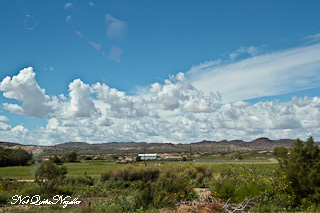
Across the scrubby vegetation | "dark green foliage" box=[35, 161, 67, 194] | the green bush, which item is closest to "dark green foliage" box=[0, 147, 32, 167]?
"dark green foliage" box=[35, 161, 67, 194]

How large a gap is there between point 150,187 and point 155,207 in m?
1.29

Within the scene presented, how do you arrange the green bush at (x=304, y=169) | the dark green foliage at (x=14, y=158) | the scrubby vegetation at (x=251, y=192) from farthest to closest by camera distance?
the dark green foliage at (x=14, y=158) < the green bush at (x=304, y=169) < the scrubby vegetation at (x=251, y=192)

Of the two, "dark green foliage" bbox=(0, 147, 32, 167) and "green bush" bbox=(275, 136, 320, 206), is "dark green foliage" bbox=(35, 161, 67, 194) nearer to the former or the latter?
"green bush" bbox=(275, 136, 320, 206)

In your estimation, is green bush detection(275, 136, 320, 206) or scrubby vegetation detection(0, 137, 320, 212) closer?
scrubby vegetation detection(0, 137, 320, 212)

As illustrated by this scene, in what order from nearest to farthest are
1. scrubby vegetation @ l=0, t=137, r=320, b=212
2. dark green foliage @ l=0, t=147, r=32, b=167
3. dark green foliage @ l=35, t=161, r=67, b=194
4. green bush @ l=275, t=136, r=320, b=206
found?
Result: scrubby vegetation @ l=0, t=137, r=320, b=212
green bush @ l=275, t=136, r=320, b=206
dark green foliage @ l=35, t=161, r=67, b=194
dark green foliage @ l=0, t=147, r=32, b=167

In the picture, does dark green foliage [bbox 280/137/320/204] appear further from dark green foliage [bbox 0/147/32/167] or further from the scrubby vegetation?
dark green foliage [bbox 0/147/32/167]

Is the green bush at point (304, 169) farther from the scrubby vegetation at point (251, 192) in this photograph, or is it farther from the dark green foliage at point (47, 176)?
the dark green foliage at point (47, 176)

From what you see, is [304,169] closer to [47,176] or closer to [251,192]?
[251,192]

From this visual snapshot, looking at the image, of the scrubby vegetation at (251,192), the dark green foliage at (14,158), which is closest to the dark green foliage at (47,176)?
the scrubby vegetation at (251,192)

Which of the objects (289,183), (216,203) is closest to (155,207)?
(216,203)

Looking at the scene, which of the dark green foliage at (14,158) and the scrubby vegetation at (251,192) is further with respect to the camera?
the dark green foliage at (14,158)

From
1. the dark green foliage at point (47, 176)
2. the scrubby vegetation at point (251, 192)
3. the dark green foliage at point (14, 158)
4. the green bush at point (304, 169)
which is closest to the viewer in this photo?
the scrubby vegetation at point (251, 192)

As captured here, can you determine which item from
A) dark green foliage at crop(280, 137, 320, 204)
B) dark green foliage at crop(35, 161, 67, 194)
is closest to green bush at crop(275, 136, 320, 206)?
dark green foliage at crop(280, 137, 320, 204)

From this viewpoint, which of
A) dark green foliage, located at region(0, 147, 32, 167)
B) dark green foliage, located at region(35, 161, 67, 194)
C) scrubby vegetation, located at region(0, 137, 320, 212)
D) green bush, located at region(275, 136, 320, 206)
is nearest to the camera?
scrubby vegetation, located at region(0, 137, 320, 212)
